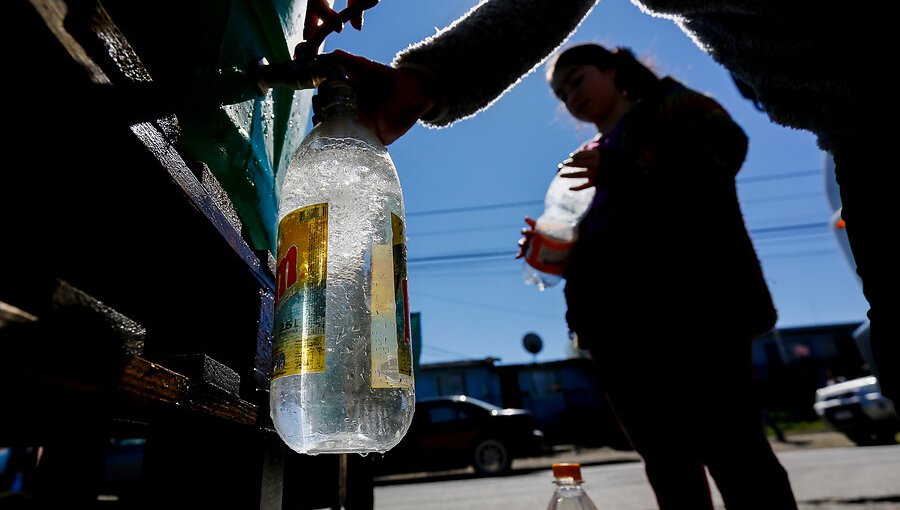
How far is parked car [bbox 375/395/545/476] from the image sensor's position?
1127 cm

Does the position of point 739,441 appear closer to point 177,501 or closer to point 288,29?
point 177,501

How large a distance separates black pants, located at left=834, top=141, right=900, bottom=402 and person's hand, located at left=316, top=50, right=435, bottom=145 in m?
0.98

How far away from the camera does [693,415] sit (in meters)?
1.53

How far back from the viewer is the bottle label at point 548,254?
2.12 m

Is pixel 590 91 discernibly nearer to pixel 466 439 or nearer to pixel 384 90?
pixel 384 90

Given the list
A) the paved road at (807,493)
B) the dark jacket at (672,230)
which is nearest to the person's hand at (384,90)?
the dark jacket at (672,230)

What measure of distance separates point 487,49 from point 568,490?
134 centimetres

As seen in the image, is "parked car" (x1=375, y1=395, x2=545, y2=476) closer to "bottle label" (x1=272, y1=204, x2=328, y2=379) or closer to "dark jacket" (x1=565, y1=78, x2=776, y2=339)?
"dark jacket" (x1=565, y1=78, x2=776, y2=339)

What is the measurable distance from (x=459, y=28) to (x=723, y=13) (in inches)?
25.9

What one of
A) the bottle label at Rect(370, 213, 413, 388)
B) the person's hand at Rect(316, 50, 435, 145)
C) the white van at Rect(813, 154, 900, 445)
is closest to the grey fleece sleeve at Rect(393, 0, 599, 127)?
the person's hand at Rect(316, 50, 435, 145)

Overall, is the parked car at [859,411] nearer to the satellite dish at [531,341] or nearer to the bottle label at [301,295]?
the bottle label at [301,295]

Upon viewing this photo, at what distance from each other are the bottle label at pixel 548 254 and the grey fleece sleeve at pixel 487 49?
0.88 meters

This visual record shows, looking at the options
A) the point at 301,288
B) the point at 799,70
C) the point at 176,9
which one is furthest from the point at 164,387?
the point at 799,70

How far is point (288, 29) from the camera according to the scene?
143cm
